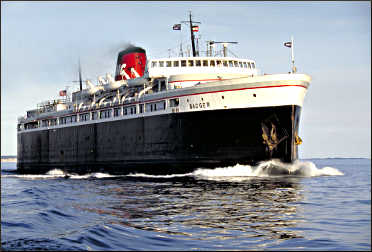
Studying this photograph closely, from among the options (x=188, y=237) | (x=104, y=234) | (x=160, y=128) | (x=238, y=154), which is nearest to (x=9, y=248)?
(x=104, y=234)

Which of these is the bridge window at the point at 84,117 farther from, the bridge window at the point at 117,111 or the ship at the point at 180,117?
the bridge window at the point at 117,111

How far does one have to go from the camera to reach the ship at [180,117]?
96.0 ft

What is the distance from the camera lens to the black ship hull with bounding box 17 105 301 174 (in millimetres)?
29266

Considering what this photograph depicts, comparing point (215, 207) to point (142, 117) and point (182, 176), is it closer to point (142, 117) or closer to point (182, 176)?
point (182, 176)

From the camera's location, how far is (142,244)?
9898 mm

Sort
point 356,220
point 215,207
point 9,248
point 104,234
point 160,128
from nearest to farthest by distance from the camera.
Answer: point 9,248
point 104,234
point 356,220
point 215,207
point 160,128

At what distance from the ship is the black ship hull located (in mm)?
67

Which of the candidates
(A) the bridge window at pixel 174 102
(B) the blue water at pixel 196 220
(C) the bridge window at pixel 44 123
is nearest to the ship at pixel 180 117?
(A) the bridge window at pixel 174 102

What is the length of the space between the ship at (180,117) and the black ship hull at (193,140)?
67mm

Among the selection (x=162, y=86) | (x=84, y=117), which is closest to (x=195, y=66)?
(x=162, y=86)

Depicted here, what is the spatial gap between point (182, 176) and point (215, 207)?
15.8m

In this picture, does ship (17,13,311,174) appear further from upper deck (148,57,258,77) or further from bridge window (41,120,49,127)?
bridge window (41,120,49,127)

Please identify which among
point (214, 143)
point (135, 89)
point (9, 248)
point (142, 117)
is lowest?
point (9, 248)

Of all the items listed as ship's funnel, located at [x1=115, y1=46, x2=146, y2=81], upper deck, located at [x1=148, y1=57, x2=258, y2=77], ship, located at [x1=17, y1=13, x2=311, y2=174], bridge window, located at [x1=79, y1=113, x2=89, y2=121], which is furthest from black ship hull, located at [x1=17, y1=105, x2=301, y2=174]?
ship's funnel, located at [x1=115, y1=46, x2=146, y2=81]
